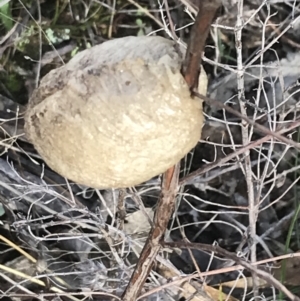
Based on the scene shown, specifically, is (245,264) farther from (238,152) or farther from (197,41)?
(197,41)

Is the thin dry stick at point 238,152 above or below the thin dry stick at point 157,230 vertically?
above

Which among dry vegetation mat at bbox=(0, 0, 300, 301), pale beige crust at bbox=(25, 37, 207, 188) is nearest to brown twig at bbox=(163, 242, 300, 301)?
dry vegetation mat at bbox=(0, 0, 300, 301)

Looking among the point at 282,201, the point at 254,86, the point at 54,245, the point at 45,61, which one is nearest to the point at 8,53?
the point at 45,61

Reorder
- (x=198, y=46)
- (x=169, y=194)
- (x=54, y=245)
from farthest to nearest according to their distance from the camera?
(x=54, y=245) < (x=169, y=194) < (x=198, y=46)

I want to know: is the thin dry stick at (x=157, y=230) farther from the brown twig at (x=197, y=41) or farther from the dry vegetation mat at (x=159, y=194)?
the brown twig at (x=197, y=41)

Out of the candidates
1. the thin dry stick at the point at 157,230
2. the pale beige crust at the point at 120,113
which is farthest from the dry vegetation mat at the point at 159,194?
the pale beige crust at the point at 120,113

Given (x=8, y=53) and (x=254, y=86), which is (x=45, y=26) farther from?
(x=254, y=86)

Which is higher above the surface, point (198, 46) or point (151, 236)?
point (198, 46)
